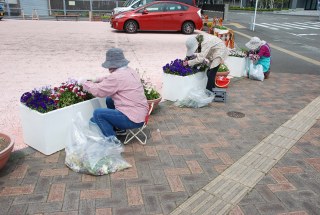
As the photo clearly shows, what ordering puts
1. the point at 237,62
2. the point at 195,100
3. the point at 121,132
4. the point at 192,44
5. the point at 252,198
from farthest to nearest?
the point at 237,62 < the point at 195,100 < the point at 192,44 < the point at 121,132 < the point at 252,198

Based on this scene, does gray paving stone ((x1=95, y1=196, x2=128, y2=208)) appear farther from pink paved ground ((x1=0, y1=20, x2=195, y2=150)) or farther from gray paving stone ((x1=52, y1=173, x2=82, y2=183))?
pink paved ground ((x1=0, y1=20, x2=195, y2=150))

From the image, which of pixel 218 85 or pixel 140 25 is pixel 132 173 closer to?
pixel 218 85

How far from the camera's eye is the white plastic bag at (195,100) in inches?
220

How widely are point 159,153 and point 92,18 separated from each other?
20.5m

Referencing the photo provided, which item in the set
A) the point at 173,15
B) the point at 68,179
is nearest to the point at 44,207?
the point at 68,179

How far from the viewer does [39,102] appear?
12.0ft

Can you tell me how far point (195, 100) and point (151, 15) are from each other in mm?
10698

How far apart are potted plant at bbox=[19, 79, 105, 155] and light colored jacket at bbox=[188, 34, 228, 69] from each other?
2.43 metres

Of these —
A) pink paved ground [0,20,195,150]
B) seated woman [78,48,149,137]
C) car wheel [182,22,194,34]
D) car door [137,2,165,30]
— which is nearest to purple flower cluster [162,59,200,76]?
pink paved ground [0,20,195,150]

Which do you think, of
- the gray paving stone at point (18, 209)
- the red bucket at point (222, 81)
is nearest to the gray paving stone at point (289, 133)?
the red bucket at point (222, 81)

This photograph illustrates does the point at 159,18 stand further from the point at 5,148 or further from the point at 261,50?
the point at 5,148

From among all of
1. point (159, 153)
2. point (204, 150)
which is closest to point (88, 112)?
point (159, 153)

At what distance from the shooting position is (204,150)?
4086 millimetres

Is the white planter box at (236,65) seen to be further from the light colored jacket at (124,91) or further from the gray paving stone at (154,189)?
the gray paving stone at (154,189)
